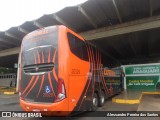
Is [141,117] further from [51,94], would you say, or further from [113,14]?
[113,14]

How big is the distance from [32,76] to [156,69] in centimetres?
1513

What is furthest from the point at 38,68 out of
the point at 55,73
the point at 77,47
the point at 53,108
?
the point at 77,47

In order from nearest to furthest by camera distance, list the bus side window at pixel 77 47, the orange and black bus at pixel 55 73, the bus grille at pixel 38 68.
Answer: the orange and black bus at pixel 55 73, the bus grille at pixel 38 68, the bus side window at pixel 77 47

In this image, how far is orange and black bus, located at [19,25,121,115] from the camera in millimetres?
6691

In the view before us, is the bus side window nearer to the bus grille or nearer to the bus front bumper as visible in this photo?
the bus grille

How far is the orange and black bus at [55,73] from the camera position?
6691mm

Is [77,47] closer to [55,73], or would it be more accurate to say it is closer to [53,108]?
[55,73]

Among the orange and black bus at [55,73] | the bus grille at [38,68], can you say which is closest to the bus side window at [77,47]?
the orange and black bus at [55,73]

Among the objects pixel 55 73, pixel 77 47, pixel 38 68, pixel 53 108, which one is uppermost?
pixel 77 47

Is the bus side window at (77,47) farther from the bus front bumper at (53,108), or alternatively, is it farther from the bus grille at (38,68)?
the bus front bumper at (53,108)

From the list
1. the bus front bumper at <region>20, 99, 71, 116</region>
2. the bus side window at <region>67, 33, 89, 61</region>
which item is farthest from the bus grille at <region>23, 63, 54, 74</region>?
the bus front bumper at <region>20, 99, 71, 116</region>

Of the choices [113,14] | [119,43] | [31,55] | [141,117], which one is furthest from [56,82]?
[119,43]

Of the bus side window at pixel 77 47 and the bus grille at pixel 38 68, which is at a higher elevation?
the bus side window at pixel 77 47

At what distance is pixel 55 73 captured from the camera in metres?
6.79
